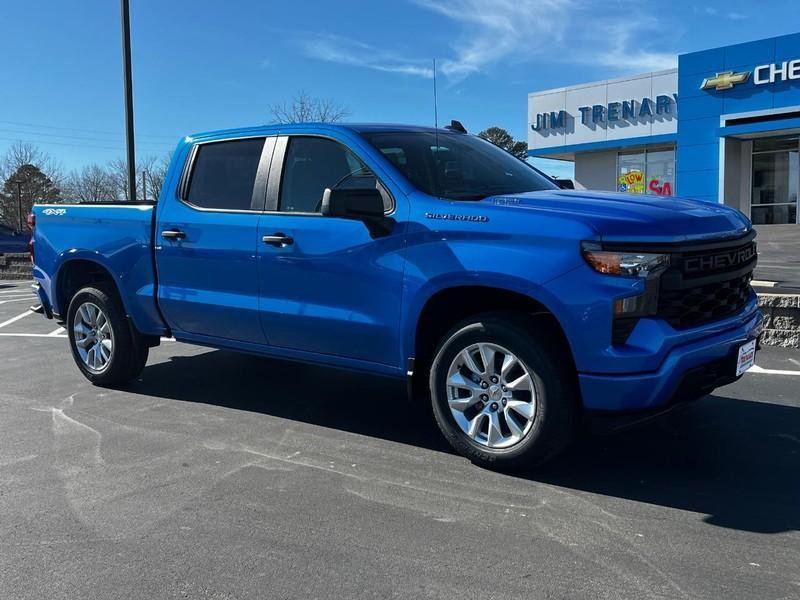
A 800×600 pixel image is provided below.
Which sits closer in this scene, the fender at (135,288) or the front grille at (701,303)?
the front grille at (701,303)

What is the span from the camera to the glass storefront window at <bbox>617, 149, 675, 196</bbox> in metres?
31.0

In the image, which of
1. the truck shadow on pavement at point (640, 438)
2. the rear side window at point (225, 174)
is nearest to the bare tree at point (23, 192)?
the truck shadow on pavement at point (640, 438)

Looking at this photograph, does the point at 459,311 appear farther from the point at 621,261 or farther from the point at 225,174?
the point at 225,174

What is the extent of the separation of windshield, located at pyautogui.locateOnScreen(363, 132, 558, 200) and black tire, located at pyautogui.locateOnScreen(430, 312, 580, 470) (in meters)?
0.84

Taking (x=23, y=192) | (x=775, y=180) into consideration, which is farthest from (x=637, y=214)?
(x=23, y=192)

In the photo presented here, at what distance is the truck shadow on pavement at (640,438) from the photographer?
368cm

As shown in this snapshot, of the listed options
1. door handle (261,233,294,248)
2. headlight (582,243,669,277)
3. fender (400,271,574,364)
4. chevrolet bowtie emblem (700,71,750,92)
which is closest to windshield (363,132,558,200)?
fender (400,271,574,364)

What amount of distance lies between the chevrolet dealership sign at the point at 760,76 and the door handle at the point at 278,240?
26.2 meters

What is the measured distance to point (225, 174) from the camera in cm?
537

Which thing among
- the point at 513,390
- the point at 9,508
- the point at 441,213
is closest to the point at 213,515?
the point at 9,508

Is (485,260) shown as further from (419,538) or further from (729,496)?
(729,496)

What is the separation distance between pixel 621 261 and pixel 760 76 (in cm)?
2688

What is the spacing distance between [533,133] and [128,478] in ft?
106

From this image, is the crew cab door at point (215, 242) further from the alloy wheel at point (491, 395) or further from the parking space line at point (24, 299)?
the parking space line at point (24, 299)
